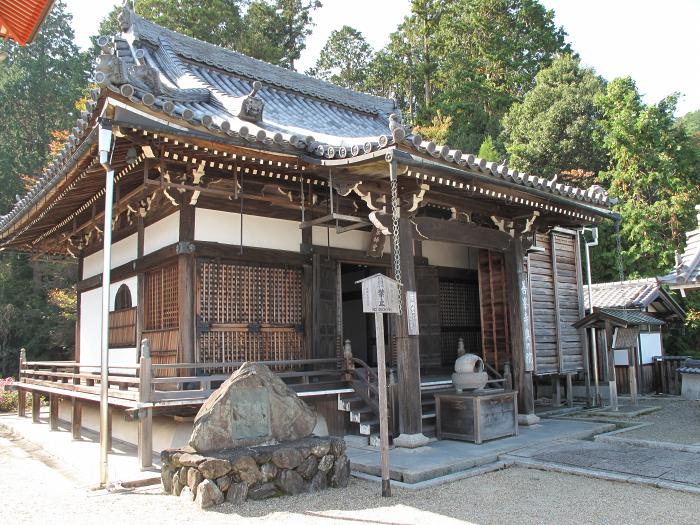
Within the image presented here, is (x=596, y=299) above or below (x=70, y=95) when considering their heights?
below

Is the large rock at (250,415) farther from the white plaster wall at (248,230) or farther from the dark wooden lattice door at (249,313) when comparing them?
the white plaster wall at (248,230)

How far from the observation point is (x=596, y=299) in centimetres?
1811

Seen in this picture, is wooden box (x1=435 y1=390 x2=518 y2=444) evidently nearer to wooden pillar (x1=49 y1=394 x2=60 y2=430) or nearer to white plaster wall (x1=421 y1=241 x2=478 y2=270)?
white plaster wall (x1=421 y1=241 x2=478 y2=270)

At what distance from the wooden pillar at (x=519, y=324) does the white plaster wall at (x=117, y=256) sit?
22.5ft

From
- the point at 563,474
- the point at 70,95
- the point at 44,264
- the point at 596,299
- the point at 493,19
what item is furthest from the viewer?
the point at 493,19

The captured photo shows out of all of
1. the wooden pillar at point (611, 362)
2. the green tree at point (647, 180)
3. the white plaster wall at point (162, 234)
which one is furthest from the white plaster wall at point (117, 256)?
the green tree at point (647, 180)

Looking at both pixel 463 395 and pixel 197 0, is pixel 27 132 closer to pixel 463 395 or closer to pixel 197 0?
pixel 197 0

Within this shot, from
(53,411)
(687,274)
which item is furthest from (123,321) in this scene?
(687,274)

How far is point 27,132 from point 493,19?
27848 mm

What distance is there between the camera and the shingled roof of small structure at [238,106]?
22.3 ft

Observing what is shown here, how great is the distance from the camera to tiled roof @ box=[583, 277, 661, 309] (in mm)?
16484

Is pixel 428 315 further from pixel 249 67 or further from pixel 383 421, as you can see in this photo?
pixel 249 67

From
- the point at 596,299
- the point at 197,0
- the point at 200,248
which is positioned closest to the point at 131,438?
the point at 200,248

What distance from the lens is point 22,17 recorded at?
510cm
